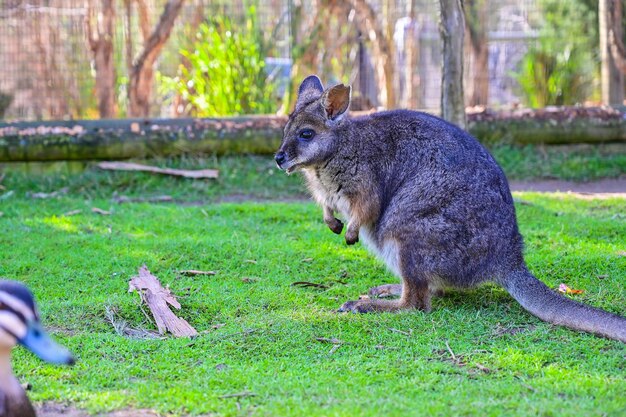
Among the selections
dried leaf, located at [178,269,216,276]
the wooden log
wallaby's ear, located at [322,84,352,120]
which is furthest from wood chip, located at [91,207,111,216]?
wallaby's ear, located at [322,84,352,120]

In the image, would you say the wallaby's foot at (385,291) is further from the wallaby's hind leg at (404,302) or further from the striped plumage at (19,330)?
the striped plumage at (19,330)

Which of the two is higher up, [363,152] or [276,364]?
[363,152]

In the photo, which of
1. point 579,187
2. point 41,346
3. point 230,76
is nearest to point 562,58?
point 579,187

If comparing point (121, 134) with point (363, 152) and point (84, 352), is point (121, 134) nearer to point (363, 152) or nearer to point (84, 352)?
point (363, 152)

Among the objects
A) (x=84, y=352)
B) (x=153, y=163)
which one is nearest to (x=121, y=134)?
(x=153, y=163)

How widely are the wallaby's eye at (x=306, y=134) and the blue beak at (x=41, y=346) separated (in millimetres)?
2686

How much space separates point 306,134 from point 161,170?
3.96 metres

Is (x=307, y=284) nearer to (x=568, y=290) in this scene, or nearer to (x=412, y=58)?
(x=568, y=290)

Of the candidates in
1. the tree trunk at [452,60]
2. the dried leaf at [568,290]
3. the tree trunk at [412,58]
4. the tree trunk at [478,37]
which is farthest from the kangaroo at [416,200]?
the tree trunk at [478,37]

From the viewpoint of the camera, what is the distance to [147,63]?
11.3m

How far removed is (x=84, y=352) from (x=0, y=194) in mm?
4883

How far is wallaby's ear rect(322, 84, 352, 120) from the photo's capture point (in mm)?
5402

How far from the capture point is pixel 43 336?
10.0 ft

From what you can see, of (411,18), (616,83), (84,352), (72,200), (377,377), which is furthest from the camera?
(411,18)
